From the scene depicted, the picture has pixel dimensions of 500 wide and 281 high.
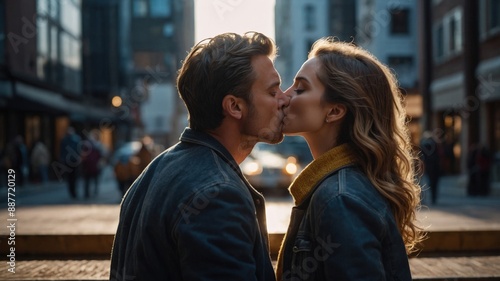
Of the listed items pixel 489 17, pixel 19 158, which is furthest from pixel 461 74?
pixel 19 158

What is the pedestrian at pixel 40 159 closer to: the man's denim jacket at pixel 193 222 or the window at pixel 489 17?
the window at pixel 489 17

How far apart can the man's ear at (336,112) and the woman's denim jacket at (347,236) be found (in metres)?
0.21

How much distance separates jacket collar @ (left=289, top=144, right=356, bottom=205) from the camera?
251 cm

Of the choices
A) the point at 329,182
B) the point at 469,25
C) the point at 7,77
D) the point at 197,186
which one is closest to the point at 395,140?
the point at 329,182

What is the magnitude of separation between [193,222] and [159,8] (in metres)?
88.5

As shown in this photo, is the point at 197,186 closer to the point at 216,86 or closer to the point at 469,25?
the point at 216,86

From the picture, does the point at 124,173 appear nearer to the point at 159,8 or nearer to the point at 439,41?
the point at 439,41

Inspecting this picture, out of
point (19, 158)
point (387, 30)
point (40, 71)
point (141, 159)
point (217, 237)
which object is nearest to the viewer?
point (217, 237)

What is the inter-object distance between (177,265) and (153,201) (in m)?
0.22

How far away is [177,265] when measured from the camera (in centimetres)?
210

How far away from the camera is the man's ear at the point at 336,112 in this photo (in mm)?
2572

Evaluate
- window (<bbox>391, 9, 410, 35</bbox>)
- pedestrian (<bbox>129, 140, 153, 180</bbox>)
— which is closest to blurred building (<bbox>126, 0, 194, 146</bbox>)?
window (<bbox>391, 9, 410, 35</bbox>)

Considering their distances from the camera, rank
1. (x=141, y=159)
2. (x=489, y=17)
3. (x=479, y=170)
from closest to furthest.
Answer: (x=141, y=159) → (x=479, y=170) → (x=489, y=17)

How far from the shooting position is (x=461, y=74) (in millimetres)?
26828
